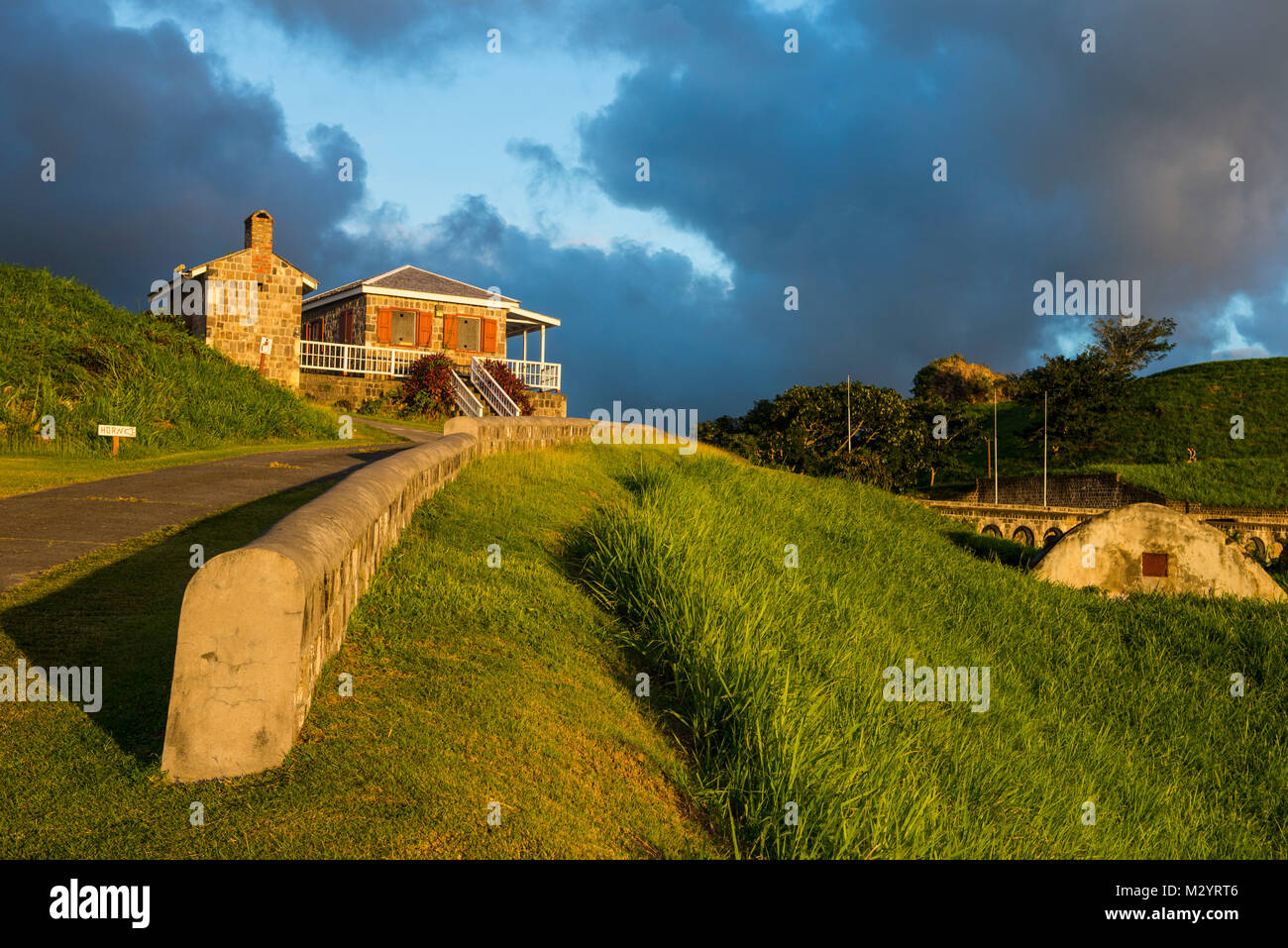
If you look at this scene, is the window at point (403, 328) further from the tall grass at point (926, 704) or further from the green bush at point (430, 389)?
the tall grass at point (926, 704)

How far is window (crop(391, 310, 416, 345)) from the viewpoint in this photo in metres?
33.9

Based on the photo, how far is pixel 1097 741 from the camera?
836 cm

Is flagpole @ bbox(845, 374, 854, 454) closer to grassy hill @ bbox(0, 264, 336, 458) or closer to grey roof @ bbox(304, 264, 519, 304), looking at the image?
grey roof @ bbox(304, 264, 519, 304)

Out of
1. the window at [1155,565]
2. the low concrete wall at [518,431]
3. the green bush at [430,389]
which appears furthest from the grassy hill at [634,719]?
the green bush at [430,389]

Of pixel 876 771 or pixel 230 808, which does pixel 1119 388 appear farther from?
pixel 230 808

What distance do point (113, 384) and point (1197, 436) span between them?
163 feet

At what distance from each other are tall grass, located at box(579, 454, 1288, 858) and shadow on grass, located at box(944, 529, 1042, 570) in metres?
3.44

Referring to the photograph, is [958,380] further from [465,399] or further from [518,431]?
[518,431]

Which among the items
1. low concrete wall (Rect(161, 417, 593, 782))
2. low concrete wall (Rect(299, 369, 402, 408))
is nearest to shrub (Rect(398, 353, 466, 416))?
low concrete wall (Rect(299, 369, 402, 408))

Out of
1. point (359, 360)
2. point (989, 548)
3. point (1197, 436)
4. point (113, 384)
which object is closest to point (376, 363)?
point (359, 360)

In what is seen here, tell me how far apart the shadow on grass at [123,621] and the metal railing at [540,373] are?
24.5m

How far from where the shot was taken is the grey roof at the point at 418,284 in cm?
3449
